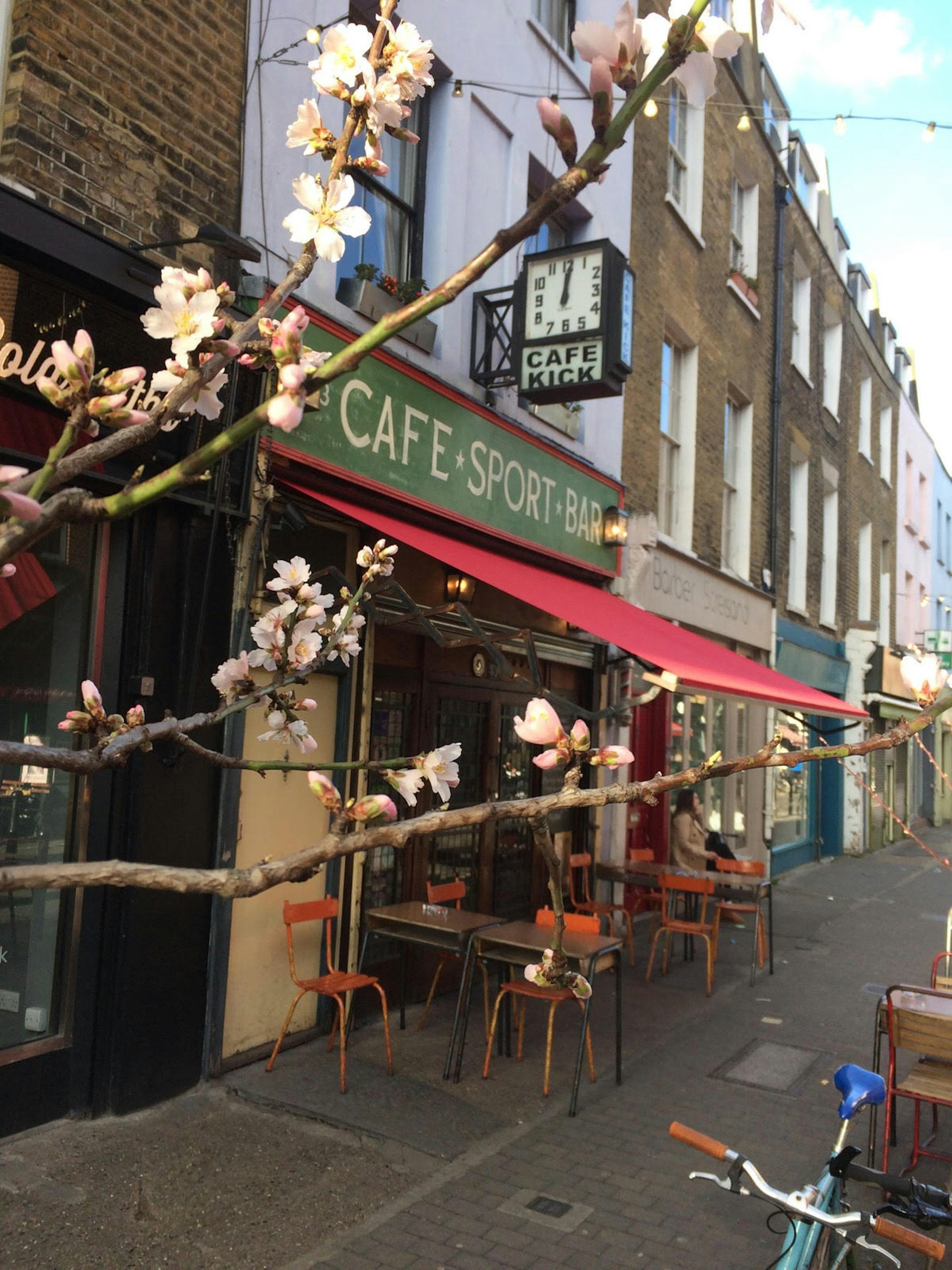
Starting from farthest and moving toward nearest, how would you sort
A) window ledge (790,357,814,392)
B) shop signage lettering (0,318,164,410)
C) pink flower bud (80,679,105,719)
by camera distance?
window ledge (790,357,814,392), shop signage lettering (0,318,164,410), pink flower bud (80,679,105,719)

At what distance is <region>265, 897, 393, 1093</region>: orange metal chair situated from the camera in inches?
235

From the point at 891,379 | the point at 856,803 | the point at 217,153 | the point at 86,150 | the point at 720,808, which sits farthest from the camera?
the point at 891,379

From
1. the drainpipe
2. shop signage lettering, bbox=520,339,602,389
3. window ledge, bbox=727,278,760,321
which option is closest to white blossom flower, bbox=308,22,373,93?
shop signage lettering, bbox=520,339,602,389

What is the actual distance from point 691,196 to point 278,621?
39.8 ft

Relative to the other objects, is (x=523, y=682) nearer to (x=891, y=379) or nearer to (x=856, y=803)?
(x=856, y=803)

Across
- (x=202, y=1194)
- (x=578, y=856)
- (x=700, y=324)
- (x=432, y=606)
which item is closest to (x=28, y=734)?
(x=202, y=1194)

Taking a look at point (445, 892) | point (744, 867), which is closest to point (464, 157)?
point (445, 892)

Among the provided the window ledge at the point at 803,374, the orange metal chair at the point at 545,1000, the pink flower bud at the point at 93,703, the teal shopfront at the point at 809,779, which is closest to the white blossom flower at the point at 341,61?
the pink flower bud at the point at 93,703

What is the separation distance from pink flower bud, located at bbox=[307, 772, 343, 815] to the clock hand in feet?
23.3

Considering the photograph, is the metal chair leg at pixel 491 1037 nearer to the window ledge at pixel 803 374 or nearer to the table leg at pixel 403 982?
the table leg at pixel 403 982

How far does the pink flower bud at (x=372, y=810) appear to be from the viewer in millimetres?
1576

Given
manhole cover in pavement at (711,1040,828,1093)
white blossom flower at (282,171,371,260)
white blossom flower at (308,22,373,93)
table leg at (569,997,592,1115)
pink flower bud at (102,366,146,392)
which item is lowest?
manhole cover in pavement at (711,1040,828,1093)

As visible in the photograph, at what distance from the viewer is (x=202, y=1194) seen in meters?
4.56

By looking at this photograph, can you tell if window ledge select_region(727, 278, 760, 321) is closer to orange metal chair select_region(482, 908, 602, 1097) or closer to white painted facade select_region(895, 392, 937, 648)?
orange metal chair select_region(482, 908, 602, 1097)
